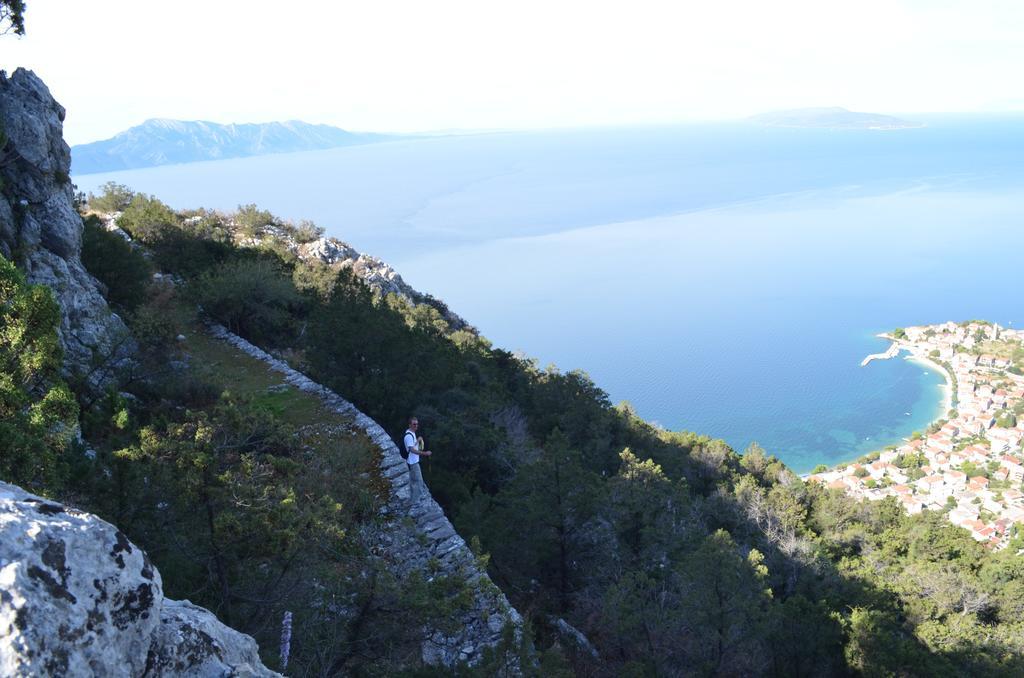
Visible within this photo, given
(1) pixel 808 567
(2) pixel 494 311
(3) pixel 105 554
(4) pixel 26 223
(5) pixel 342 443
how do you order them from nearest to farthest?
1. (3) pixel 105 554
2. (5) pixel 342 443
3. (4) pixel 26 223
4. (1) pixel 808 567
5. (2) pixel 494 311

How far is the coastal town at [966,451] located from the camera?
29484 millimetres

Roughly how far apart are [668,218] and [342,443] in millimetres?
98917

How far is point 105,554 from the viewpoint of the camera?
250 centimetres

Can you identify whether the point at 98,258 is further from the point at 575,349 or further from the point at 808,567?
the point at 575,349

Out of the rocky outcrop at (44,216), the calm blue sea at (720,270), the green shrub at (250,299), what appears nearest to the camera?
the rocky outcrop at (44,216)

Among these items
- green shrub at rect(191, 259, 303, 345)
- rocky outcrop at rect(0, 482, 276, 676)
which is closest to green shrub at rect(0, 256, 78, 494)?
rocky outcrop at rect(0, 482, 276, 676)

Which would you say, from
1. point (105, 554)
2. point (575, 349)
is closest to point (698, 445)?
point (105, 554)

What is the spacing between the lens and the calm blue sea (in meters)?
49.4

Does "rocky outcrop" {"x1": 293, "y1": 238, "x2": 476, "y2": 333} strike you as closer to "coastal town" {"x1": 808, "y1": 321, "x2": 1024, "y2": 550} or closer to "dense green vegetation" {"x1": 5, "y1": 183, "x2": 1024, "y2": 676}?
"dense green vegetation" {"x1": 5, "y1": 183, "x2": 1024, "y2": 676}

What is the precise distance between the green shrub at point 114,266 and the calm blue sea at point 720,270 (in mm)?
37475

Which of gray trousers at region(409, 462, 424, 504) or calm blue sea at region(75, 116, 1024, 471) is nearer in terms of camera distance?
gray trousers at region(409, 462, 424, 504)

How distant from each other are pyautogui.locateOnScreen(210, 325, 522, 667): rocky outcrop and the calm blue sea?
123ft

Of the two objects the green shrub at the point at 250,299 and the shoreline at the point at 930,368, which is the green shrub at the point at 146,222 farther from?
the shoreline at the point at 930,368

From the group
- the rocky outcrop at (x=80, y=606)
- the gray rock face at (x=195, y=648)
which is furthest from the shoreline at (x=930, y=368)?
the rocky outcrop at (x=80, y=606)
